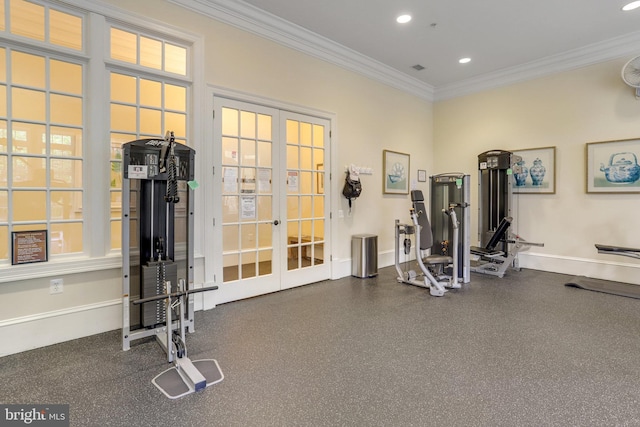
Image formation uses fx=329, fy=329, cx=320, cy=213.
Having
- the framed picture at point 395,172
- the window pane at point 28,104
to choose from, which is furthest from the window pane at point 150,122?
the framed picture at point 395,172

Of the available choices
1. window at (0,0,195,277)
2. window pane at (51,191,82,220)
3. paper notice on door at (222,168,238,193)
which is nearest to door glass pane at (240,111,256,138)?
paper notice on door at (222,168,238,193)

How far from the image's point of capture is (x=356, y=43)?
489 centimetres

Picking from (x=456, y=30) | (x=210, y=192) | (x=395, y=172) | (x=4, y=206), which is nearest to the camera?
(x=4, y=206)

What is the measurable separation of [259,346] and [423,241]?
9.05 ft

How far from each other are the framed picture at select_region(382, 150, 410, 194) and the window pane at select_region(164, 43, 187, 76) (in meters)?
3.49

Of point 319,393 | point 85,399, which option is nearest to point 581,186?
point 319,393

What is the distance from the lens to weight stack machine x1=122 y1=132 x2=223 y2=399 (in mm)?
2746

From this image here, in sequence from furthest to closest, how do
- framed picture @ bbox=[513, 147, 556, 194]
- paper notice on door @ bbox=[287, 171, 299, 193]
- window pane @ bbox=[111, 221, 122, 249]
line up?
framed picture @ bbox=[513, 147, 556, 194] → paper notice on door @ bbox=[287, 171, 299, 193] → window pane @ bbox=[111, 221, 122, 249]

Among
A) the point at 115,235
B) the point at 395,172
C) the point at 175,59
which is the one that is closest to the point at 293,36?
the point at 175,59

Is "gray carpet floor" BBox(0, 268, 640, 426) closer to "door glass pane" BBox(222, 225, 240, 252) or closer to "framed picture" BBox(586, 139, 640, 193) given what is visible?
"door glass pane" BBox(222, 225, 240, 252)

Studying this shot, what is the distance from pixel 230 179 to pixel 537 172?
5.06 meters

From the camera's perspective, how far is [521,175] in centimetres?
580

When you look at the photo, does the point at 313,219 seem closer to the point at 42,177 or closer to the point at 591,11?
the point at 42,177

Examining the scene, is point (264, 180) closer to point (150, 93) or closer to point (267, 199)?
point (267, 199)
